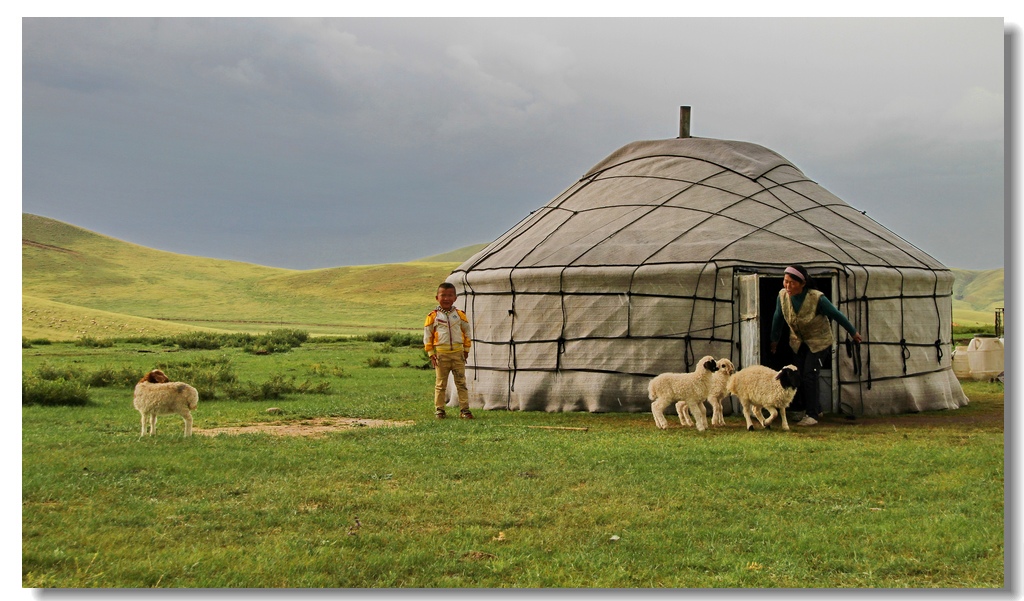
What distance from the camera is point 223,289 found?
63.2 metres

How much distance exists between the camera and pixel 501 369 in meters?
9.38

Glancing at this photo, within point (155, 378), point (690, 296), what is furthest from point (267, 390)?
point (690, 296)

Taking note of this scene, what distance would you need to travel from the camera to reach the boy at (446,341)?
8.43 metres

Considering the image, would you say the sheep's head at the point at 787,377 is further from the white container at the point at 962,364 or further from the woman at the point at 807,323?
the white container at the point at 962,364

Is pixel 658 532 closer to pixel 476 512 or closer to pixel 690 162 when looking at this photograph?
pixel 476 512

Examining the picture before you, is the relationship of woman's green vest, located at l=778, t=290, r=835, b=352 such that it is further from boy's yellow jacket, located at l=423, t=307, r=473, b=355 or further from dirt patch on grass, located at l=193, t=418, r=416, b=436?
dirt patch on grass, located at l=193, t=418, r=416, b=436

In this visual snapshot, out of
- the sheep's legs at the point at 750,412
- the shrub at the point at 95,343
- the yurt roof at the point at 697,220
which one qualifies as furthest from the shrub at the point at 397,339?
the sheep's legs at the point at 750,412

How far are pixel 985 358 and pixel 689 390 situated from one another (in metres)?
7.92

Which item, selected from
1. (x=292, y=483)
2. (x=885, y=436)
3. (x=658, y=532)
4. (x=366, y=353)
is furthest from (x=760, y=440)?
(x=366, y=353)

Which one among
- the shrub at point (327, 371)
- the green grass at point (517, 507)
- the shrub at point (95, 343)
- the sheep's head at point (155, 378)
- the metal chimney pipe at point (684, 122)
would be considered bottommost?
the shrub at point (327, 371)

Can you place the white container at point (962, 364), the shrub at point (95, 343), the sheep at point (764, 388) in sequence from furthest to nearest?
1. the shrub at point (95, 343)
2. the white container at point (962, 364)
3. the sheep at point (764, 388)

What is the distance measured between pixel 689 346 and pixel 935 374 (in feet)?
9.77

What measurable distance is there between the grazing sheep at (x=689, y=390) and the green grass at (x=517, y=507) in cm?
24

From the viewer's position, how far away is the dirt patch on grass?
7.50 m
